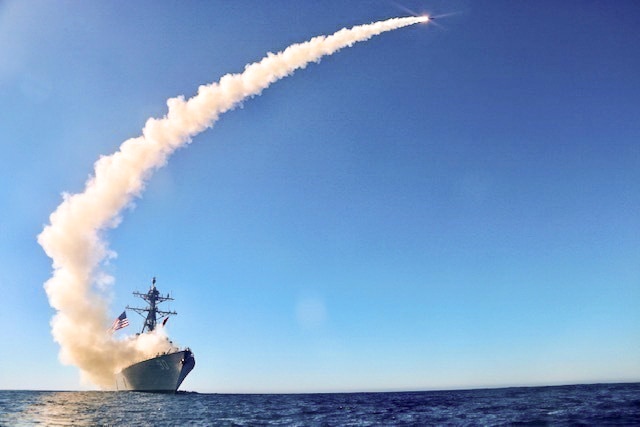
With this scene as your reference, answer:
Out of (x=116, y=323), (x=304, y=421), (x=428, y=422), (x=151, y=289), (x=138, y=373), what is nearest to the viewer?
(x=428, y=422)

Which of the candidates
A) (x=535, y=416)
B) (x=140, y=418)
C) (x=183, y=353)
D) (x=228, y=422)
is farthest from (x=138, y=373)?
(x=535, y=416)

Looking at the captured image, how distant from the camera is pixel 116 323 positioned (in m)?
77.9

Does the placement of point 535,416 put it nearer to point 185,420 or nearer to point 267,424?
point 267,424

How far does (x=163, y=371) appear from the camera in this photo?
88.2m

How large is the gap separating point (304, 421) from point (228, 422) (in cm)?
627

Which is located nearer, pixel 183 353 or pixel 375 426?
pixel 375 426

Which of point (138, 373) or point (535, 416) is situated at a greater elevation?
point (138, 373)

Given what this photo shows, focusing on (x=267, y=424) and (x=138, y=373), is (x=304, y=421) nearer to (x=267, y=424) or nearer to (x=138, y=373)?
(x=267, y=424)

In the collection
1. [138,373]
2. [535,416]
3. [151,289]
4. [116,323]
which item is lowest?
[535,416]

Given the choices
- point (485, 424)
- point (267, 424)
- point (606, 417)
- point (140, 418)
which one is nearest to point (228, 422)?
point (267, 424)

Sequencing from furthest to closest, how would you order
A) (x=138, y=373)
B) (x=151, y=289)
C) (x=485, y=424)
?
(x=151, y=289)
(x=138, y=373)
(x=485, y=424)

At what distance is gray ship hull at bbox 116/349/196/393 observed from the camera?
281ft

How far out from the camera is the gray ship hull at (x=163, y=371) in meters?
85.6

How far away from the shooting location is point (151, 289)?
113188mm
